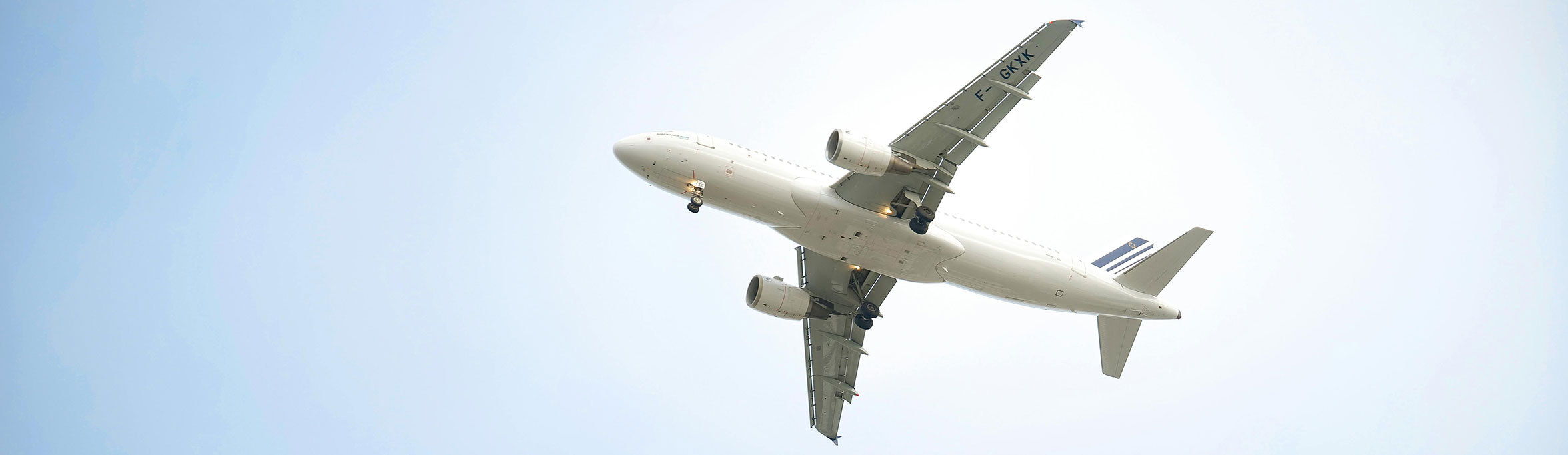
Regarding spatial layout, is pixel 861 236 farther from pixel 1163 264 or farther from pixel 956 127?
pixel 1163 264

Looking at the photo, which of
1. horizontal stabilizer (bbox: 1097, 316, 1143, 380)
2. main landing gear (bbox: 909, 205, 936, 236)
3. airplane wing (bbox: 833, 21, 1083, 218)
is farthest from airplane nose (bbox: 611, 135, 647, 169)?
horizontal stabilizer (bbox: 1097, 316, 1143, 380)

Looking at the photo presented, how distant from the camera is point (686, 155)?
29609mm

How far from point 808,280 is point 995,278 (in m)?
7.67

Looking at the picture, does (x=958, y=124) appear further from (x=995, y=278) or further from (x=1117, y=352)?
(x=1117, y=352)

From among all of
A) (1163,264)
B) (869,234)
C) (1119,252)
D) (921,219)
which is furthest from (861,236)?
(1163,264)

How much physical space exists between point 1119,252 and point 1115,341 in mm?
3627

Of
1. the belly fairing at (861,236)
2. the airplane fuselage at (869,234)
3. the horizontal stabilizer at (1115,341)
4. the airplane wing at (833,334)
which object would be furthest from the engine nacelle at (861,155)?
the horizontal stabilizer at (1115,341)

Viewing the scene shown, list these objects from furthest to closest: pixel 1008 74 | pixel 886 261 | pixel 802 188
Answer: pixel 886 261 → pixel 802 188 → pixel 1008 74

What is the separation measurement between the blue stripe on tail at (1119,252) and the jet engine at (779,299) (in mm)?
10047

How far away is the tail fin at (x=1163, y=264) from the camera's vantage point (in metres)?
34.2

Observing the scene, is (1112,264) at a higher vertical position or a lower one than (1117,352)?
higher

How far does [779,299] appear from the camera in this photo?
3666 cm

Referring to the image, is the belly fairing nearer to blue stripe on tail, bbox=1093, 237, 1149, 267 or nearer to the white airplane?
the white airplane

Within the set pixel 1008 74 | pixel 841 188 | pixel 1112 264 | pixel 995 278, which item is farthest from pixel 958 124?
pixel 1112 264
